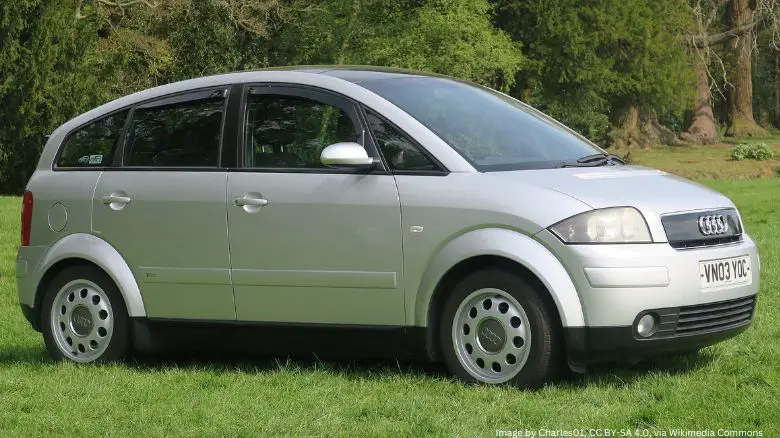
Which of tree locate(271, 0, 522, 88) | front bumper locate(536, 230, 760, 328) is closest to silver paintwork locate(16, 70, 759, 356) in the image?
front bumper locate(536, 230, 760, 328)

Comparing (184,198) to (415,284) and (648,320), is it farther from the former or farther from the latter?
(648,320)

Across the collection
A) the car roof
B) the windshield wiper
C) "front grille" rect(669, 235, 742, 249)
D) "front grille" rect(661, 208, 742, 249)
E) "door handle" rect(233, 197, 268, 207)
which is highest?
the car roof

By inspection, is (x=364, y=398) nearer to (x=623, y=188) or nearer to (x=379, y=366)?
(x=379, y=366)

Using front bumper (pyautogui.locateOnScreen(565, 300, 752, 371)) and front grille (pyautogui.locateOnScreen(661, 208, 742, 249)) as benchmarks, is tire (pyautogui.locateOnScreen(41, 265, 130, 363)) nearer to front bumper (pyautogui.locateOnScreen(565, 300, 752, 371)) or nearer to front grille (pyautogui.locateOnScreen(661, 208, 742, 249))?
front bumper (pyautogui.locateOnScreen(565, 300, 752, 371))

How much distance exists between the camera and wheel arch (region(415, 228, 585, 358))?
6.62 m

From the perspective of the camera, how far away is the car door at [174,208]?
7.64 m

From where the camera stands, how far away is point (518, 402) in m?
6.39

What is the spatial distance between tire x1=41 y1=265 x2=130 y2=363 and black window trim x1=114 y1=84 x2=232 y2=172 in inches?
26.2

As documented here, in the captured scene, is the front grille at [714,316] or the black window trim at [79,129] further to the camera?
the black window trim at [79,129]

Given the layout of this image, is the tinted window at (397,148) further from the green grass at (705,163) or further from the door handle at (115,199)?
the green grass at (705,163)

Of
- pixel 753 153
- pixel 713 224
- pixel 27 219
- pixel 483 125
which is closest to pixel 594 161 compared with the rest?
pixel 483 125

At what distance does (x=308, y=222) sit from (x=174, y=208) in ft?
2.92

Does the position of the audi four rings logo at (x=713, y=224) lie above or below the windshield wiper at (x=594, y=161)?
below

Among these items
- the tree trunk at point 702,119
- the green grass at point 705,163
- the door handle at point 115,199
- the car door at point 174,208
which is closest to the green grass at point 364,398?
the car door at point 174,208
